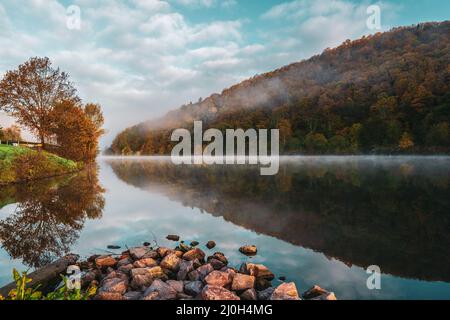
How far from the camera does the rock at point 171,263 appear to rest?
22.8 feet

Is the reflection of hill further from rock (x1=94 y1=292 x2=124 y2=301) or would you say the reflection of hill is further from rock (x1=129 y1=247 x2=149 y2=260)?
rock (x1=94 y1=292 x2=124 y2=301)

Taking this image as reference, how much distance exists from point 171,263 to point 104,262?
1749 mm

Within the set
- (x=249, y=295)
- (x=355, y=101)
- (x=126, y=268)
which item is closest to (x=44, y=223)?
(x=126, y=268)

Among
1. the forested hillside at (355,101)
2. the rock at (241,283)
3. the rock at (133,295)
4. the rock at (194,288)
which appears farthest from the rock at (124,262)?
the forested hillside at (355,101)

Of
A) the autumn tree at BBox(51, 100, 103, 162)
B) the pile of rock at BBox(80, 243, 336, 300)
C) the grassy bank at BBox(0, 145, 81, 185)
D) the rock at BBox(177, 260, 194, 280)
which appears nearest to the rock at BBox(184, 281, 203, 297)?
the pile of rock at BBox(80, 243, 336, 300)

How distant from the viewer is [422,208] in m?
13.4

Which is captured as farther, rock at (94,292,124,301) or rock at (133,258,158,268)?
rock at (133,258,158,268)

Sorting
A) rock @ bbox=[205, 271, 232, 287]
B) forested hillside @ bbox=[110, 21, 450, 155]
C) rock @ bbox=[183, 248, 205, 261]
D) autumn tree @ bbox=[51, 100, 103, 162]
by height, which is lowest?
rock @ bbox=[183, 248, 205, 261]

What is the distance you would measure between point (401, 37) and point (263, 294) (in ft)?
561

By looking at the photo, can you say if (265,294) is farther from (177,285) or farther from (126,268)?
(126,268)

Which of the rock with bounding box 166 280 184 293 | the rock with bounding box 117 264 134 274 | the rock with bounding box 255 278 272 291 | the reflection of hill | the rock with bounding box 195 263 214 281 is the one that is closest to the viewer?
the rock with bounding box 166 280 184 293

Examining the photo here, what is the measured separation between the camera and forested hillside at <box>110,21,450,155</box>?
86.4 meters

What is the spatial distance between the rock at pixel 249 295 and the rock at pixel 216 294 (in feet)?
1.02
